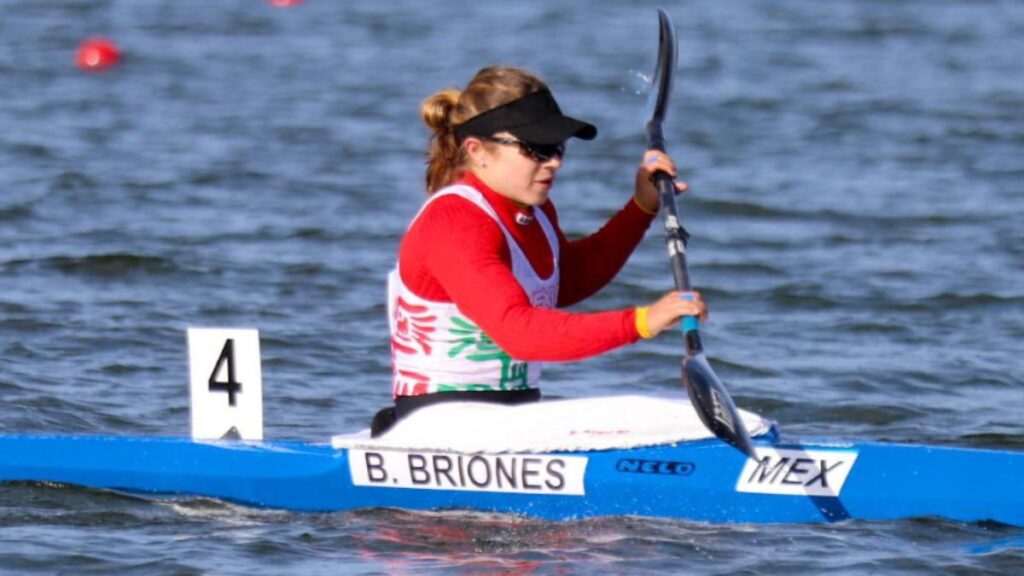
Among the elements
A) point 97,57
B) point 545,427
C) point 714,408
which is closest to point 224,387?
point 545,427

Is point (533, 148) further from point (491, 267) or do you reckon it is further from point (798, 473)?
point (798, 473)

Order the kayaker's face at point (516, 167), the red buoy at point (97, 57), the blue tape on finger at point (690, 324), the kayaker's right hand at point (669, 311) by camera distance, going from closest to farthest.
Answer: the kayaker's right hand at point (669, 311) → the blue tape on finger at point (690, 324) → the kayaker's face at point (516, 167) → the red buoy at point (97, 57)

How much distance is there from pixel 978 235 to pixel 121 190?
5.09 m

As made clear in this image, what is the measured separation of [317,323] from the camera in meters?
8.81

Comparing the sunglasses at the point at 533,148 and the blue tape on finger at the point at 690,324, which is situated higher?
the sunglasses at the point at 533,148

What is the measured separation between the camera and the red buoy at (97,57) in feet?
55.8

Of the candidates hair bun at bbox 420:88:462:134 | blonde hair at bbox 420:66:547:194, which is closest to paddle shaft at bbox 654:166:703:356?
blonde hair at bbox 420:66:547:194

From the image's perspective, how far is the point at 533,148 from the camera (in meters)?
5.01

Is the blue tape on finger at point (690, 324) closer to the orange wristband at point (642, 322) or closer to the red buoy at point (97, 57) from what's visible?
the orange wristband at point (642, 322)

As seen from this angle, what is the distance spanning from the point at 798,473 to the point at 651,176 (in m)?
0.91

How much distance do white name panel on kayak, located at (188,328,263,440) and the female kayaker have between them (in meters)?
0.42

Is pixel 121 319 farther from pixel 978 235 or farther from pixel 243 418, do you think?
pixel 978 235

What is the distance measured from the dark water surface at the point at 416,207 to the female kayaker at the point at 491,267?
0.42 meters

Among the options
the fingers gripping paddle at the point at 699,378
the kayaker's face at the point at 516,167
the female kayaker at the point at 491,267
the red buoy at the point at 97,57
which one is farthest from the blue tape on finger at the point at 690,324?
the red buoy at the point at 97,57
